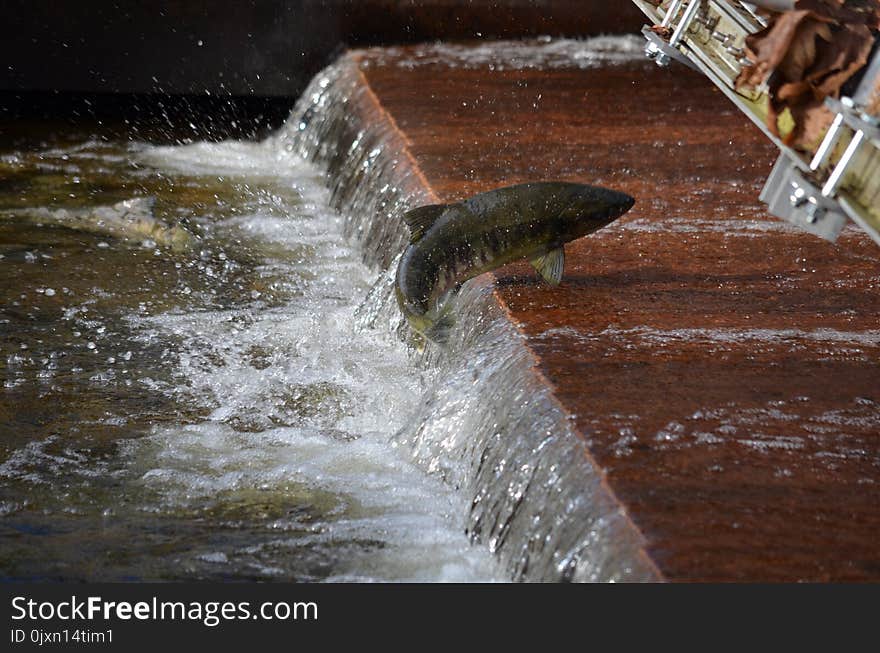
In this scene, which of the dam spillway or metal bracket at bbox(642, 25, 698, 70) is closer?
the dam spillway

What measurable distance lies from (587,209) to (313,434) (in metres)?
1.25

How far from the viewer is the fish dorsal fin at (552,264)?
4219 mm

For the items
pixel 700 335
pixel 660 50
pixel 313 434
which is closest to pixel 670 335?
pixel 700 335

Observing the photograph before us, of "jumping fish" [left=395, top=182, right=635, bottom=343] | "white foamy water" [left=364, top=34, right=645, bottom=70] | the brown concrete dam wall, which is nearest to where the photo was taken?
the brown concrete dam wall

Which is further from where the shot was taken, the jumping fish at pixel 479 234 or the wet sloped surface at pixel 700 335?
the jumping fish at pixel 479 234

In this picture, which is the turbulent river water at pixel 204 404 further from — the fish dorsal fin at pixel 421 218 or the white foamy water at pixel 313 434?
the fish dorsal fin at pixel 421 218

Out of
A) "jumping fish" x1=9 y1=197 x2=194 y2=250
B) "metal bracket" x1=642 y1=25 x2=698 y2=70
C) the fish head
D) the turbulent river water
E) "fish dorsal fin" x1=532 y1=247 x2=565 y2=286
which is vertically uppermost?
"metal bracket" x1=642 y1=25 x2=698 y2=70

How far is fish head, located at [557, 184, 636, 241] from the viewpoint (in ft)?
13.6

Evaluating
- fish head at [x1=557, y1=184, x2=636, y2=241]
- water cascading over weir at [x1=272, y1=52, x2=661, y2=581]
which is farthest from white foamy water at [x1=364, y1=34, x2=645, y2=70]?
fish head at [x1=557, y1=184, x2=636, y2=241]

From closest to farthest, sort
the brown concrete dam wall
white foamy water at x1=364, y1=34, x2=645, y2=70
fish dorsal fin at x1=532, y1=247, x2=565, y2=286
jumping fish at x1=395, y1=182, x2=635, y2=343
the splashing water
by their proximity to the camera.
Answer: the brown concrete dam wall → the splashing water → jumping fish at x1=395, y1=182, x2=635, y2=343 → fish dorsal fin at x1=532, y1=247, x2=565, y2=286 → white foamy water at x1=364, y1=34, x2=645, y2=70

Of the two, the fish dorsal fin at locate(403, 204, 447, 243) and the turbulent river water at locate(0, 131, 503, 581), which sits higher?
the fish dorsal fin at locate(403, 204, 447, 243)

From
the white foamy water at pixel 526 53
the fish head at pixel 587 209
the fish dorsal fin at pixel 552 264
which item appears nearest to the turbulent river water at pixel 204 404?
the fish dorsal fin at pixel 552 264

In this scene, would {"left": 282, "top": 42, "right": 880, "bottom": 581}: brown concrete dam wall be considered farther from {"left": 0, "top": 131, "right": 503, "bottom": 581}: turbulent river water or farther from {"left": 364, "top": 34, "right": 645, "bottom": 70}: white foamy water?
{"left": 364, "top": 34, "right": 645, "bottom": 70}: white foamy water

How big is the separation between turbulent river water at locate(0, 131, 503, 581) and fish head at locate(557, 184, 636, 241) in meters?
0.92
